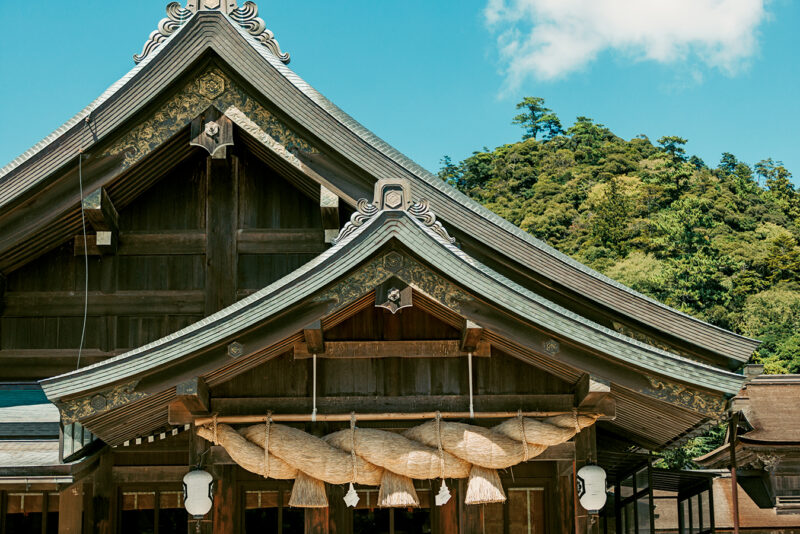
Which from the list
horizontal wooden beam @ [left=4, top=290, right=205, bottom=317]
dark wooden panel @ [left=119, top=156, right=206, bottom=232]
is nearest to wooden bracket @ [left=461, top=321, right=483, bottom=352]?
horizontal wooden beam @ [left=4, top=290, right=205, bottom=317]

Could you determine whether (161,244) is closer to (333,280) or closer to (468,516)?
(333,280)

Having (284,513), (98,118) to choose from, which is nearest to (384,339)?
(284,513)

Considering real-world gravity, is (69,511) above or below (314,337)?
below

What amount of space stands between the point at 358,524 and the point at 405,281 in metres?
2.92

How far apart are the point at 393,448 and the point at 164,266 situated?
11.9 feet

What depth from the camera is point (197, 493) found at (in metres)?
7.78

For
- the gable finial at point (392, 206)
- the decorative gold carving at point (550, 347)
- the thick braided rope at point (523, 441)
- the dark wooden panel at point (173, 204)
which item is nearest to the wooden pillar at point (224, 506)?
the gable finial at point (392, 206)

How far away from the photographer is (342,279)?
23.4ft

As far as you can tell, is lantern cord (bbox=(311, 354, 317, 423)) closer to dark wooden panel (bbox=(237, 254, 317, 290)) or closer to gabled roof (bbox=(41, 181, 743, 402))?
gabled roof (bbox=(41, 181, 743, 402))

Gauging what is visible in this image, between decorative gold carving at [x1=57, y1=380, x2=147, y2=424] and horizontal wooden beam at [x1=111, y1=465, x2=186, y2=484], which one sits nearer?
decorative gold carving at [x1=57, y1=380, x2=147, y2=424]

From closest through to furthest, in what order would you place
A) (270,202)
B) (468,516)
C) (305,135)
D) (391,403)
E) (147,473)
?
(391,403)
(468,516)
(305,135)
(147,473)
(270,202)

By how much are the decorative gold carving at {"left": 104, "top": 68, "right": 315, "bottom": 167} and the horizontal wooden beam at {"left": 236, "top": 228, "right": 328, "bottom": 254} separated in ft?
3.61

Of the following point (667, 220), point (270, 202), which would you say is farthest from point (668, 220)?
point (270, 202)

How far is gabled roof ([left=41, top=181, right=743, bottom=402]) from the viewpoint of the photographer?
7004 mm
